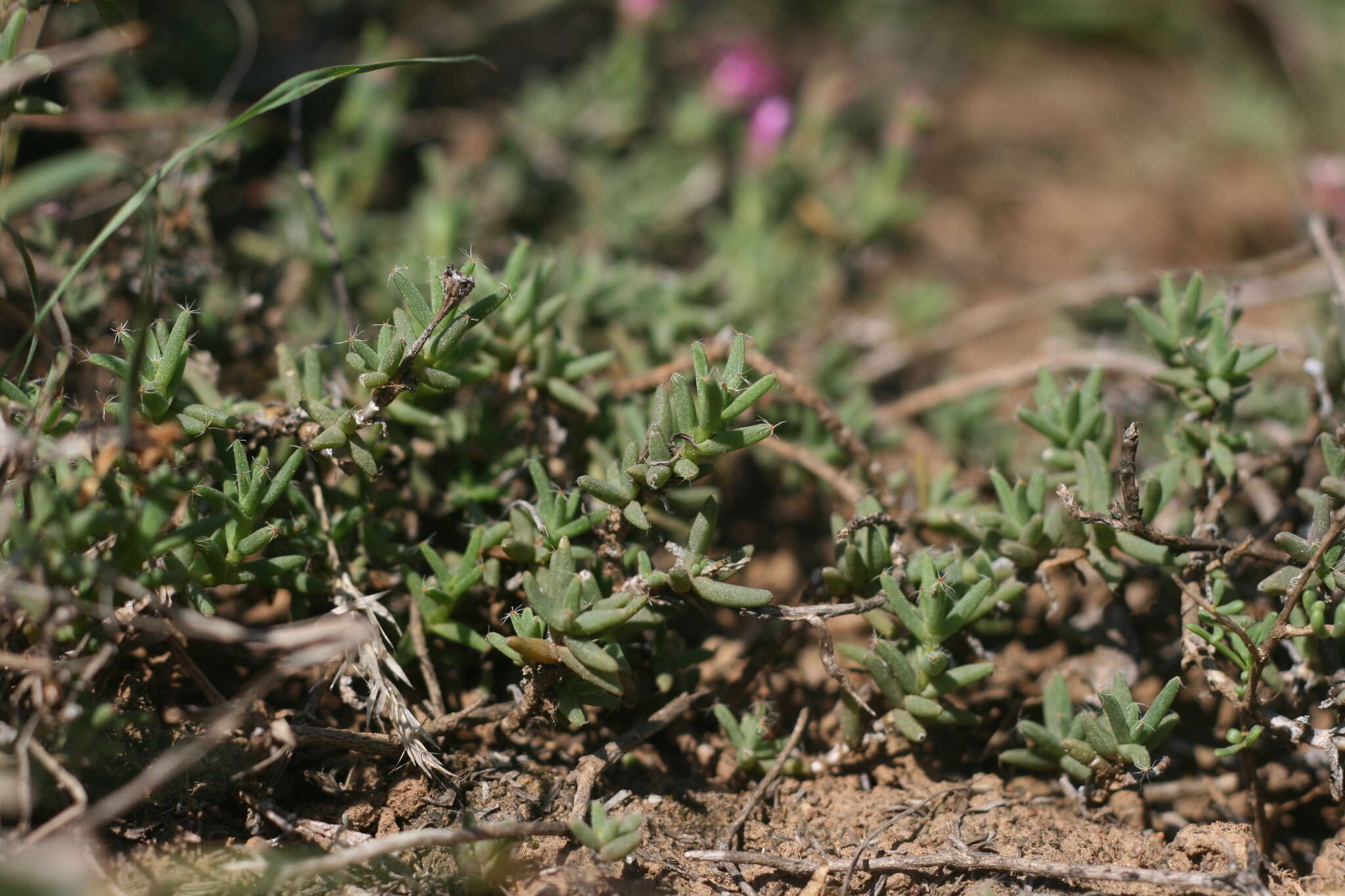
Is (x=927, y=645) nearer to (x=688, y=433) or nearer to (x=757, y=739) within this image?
(x=757, y=739)

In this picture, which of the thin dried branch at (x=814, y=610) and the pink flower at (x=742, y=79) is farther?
the pink flower at (x=742, y=79)

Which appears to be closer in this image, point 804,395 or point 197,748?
point 197,748

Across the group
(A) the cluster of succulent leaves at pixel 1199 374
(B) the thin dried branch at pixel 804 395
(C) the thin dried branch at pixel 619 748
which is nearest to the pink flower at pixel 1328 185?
(A) the cluster of succulent leaves at pixel 1199 374

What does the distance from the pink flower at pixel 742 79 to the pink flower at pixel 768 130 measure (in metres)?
0.14

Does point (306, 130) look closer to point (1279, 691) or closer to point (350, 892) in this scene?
point (350, 892)

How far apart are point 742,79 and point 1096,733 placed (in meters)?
2.98

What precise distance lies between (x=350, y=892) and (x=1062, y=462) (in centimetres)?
171

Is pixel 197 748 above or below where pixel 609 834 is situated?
above

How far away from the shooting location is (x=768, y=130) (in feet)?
12.8

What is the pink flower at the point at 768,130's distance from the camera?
3.89 m

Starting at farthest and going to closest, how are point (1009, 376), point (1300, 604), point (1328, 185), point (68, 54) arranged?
point (1328, 185)
point (1009, 376)
point (68, 54)
point (1300, 604)

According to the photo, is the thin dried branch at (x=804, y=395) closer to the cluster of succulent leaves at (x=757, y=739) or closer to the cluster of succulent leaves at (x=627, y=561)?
the cluster of succulent leaves at (x=627, y=561)

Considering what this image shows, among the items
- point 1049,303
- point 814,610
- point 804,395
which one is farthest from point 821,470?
point 1049,303

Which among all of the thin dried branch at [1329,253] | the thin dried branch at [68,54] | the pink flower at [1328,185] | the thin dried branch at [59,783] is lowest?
the thin dried branch at [59,783]
